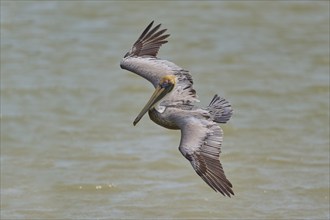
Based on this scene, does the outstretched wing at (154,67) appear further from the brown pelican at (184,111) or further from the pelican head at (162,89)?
the pelican head at (162,89)

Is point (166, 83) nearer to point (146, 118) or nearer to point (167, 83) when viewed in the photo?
point (167, 83)

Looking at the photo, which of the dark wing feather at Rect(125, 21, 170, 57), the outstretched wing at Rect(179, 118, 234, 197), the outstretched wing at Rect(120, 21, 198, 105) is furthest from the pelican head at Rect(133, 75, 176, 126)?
the dark wing feather at Rect(125, 21, 170, 57)

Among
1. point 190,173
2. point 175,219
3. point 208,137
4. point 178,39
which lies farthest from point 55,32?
point 208,137

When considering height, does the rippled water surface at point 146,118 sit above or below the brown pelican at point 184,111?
below

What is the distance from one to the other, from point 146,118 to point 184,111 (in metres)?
3.82

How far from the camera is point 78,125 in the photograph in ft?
35.9

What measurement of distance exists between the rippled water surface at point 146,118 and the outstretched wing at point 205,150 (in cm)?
191

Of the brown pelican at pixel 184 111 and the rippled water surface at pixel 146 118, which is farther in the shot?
the rippled water surface at pixel 146 118

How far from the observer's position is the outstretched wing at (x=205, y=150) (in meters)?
6.56

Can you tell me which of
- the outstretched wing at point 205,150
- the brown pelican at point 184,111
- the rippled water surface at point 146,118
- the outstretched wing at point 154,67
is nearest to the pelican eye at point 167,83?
the brown pelican at point 184,111

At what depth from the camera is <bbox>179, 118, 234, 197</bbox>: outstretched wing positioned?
6.56m

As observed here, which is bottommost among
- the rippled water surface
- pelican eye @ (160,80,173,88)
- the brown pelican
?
the rippled water surface

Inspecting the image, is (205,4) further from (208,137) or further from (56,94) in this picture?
(208,137)

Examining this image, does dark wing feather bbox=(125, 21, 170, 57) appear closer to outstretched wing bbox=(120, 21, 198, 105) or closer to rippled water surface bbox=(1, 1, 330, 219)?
outstretched wing bbox=(120, 21, 198, 105)
